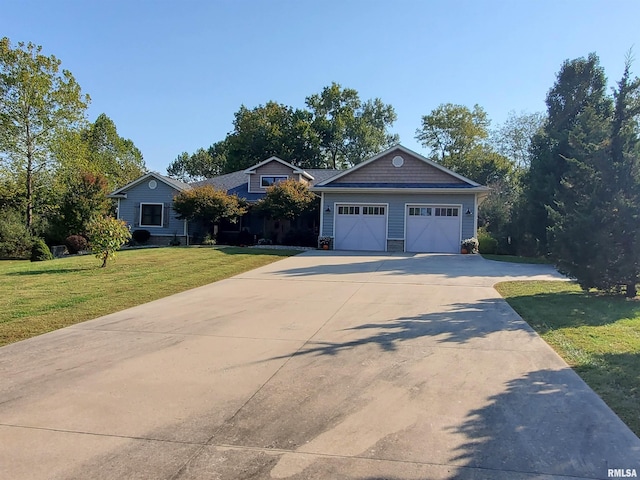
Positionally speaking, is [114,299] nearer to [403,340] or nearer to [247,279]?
[247,279]

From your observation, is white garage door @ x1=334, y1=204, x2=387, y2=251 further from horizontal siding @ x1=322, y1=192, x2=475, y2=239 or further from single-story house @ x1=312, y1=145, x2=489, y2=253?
horizontal siding @ x1=322, y1=192, x2=475, y2=239

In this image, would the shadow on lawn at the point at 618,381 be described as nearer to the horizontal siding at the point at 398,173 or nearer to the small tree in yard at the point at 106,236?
the small tree in yard at the point at 106,236

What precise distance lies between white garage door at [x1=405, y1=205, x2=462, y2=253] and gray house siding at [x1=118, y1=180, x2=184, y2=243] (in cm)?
1324

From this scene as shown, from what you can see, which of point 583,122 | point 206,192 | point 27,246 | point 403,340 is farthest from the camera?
point 27,246

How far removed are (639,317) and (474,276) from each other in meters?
5.48

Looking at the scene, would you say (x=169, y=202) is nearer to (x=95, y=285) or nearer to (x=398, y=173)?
(x=398, y=173)

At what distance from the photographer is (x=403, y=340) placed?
6.12m

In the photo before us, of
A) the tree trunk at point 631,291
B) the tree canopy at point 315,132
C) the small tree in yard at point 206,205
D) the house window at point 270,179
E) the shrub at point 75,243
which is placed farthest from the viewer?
the tree canopy at point 315,132

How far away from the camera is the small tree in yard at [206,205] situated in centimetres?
2369

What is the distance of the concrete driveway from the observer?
10.0 feet

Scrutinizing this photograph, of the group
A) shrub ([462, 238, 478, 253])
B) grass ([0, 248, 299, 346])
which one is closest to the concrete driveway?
grass ([0, 248, 299, 346])

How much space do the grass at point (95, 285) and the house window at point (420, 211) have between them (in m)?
8.07

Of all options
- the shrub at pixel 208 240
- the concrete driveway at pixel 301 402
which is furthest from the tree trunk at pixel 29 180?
the concrete driveway at pixel 301 402

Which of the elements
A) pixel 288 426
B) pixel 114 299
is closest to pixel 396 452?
pixel 288 426
